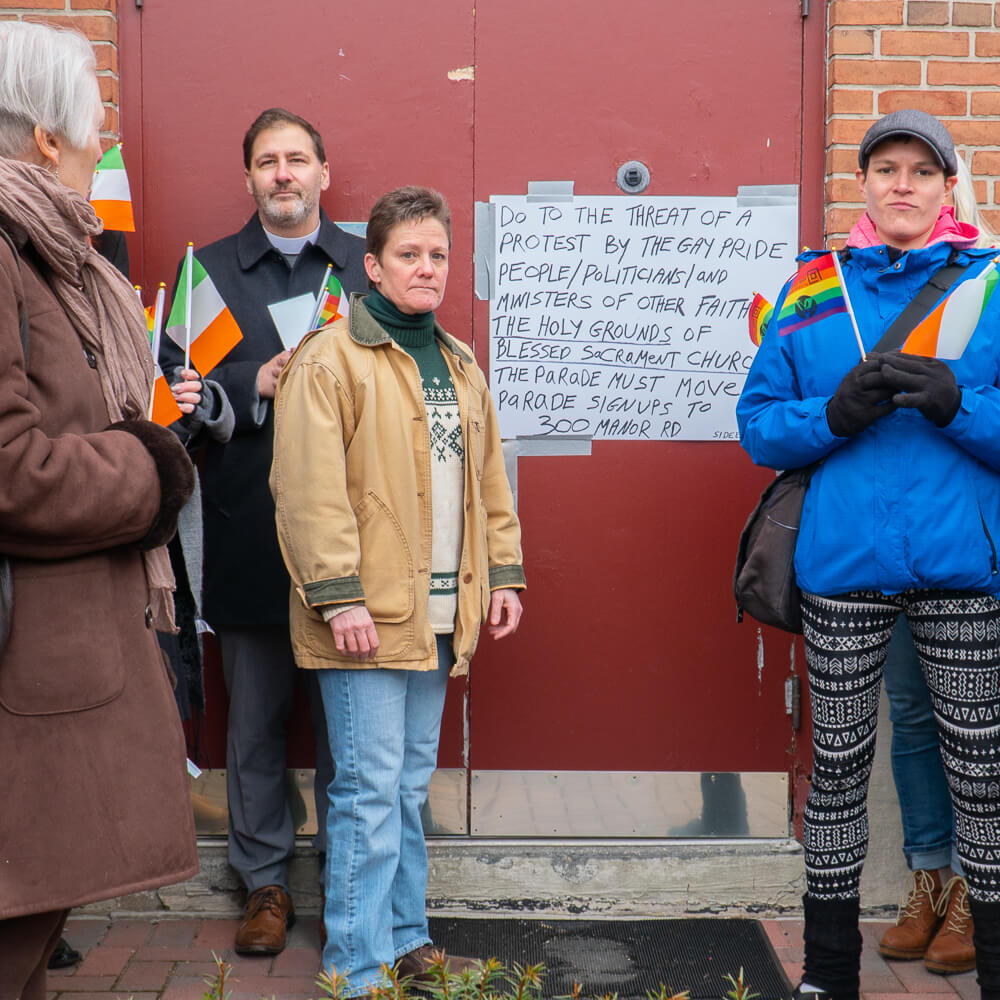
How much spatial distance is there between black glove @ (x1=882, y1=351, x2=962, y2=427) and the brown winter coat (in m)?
1.70

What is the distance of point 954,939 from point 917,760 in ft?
1.66

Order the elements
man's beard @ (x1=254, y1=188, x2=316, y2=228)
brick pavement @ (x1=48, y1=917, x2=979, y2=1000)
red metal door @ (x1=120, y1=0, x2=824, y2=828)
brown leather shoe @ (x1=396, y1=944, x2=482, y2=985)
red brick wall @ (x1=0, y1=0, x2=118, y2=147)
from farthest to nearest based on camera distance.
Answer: red metal door @ (x1=120, y1=0, x2=824, y2=828)
red brick wall @ (x1=0, y1=0, x2=118, y2=147)
man's beard @ (x1=254, y1=188, x2=316, y2=228)
brick pavement @ (x1=48, y1=917, x2=979, y2=1000)
brown leather shoe @ (x1=396, y1=944, x2=482, y2=985)

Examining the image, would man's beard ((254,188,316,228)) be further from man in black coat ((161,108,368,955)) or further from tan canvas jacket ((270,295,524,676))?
tan canvas jacket ((270,295,524,676))

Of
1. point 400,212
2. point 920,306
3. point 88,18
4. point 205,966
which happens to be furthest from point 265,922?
point 88,18

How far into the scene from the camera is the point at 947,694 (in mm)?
2957

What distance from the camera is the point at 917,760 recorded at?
11.5ft

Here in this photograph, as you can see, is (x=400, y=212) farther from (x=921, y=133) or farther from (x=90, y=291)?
(x=921, y=133)

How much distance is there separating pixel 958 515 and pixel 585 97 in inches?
74.3

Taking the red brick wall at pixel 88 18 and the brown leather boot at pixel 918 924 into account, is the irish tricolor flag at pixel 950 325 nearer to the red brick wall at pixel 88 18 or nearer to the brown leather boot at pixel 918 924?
the brown leather boot at pixel 918 924

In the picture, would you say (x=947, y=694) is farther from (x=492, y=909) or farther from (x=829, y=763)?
(x=492, y=909)

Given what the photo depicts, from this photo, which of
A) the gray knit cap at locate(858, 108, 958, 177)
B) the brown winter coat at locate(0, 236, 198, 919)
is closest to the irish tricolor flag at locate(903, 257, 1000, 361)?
the gray knit cap at locate(858, 108, 958, 177)

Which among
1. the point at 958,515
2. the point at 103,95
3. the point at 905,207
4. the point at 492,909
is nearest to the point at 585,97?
the point at 905,207

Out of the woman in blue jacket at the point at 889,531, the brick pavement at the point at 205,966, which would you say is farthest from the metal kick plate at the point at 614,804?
the woman in blue jacket at the point at 889,531

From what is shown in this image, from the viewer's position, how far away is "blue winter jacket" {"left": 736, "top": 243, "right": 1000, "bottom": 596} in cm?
286
